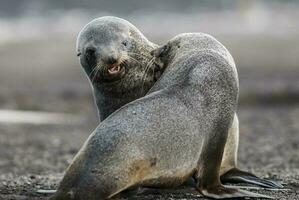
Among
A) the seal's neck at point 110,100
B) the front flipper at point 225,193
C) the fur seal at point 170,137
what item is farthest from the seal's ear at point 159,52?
the front flipper at point 225,193

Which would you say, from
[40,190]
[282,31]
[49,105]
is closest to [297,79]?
[49,105]

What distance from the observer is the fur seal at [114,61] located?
7.11 metres

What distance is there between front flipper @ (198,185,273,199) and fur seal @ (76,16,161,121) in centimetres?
119

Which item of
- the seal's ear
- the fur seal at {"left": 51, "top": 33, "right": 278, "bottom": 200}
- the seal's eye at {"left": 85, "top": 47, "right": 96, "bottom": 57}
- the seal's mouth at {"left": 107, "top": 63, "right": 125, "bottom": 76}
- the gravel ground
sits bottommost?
the gravel ground

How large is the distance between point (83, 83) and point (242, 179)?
13.0 m

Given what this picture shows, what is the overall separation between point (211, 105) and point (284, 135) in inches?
240

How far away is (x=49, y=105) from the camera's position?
17.4m

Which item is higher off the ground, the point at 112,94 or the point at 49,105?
the point at 112,94

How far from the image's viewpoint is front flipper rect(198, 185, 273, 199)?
21.9ft

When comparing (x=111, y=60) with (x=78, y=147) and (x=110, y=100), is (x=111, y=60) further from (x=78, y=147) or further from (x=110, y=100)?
(x=78, y=147)

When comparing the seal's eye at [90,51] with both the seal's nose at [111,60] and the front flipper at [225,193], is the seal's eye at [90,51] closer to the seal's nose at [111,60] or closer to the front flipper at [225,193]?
the seal's nose at [111,60]

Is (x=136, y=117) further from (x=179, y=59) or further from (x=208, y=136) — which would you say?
(x=179, y=59)

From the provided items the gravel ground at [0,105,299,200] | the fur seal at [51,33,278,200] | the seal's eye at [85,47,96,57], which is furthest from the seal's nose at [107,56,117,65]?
the gravel ground at [0,105,299,200]

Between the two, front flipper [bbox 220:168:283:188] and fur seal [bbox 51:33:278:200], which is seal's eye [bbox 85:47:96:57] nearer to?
fur seal [bbox 51:33:278:200]
